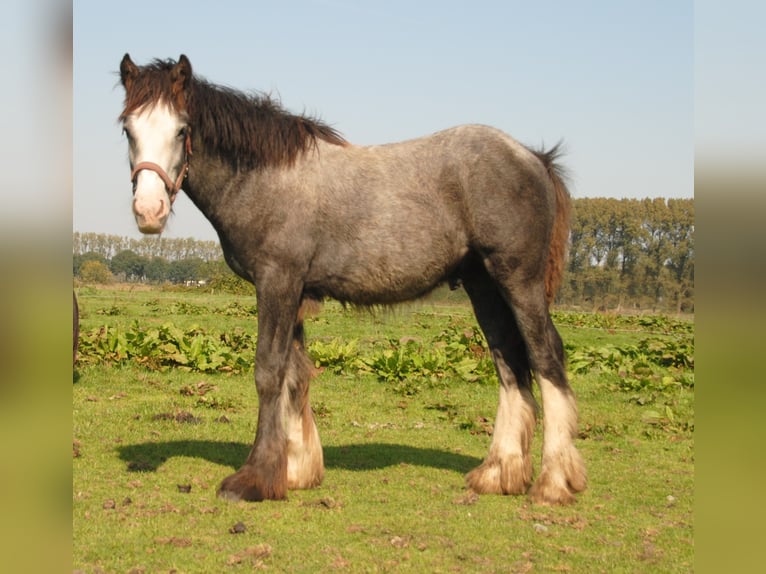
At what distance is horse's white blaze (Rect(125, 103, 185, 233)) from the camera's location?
4.88 meters

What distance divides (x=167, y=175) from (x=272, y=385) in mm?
1801

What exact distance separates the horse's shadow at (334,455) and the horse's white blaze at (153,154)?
2665mm

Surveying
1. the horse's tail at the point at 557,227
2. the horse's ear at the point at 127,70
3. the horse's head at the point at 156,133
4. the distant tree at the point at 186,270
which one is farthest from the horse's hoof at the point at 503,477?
the distant tree at the point at 186,270

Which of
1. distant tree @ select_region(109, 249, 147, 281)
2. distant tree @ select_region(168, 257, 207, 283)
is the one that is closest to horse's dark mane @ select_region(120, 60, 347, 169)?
distant tree @ select_region(109, 249, 147, 281)

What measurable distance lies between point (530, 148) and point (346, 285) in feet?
6.71

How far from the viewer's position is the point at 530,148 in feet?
21.6

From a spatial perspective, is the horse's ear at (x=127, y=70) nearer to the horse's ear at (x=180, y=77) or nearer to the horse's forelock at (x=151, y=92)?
the horse's forelock at (x=151, y=92)

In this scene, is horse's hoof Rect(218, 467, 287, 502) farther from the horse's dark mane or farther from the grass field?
the horse's dark mane

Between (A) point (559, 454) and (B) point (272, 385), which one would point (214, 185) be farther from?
(A) point (559, 454)

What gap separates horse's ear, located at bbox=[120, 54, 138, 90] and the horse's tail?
338 centimetres

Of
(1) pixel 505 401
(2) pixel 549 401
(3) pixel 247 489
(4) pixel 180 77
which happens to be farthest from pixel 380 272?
(4) pixel 180 77

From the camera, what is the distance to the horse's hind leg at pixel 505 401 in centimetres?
632
